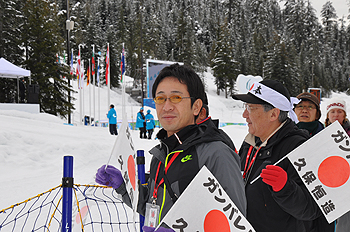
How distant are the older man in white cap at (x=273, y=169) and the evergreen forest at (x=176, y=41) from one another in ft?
66.4

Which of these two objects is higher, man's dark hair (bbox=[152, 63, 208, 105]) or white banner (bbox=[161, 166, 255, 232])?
man's dark hair (bbox=[152, 63, 208, 105])

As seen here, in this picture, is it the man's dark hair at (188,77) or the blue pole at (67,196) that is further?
the blue pole at (67,196)

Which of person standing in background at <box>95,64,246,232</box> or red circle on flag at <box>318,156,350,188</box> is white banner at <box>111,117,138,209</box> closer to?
person standing in background at <box>95,64,246,232</box>

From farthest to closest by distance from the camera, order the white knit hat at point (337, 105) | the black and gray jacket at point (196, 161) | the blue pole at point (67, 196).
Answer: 1. the white knit hat at point (337, 105)
2. the blue pole at point (67, 196)
3. the black and gray jacket at point (196, 161)

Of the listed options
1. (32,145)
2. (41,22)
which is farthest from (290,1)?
(32,145)

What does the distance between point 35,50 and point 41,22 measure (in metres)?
2.37

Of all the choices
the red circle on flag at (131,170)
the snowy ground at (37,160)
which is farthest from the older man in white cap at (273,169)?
the snowy ground at (37,160)

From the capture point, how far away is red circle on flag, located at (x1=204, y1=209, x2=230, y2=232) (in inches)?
53.1

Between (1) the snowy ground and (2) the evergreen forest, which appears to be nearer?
(1) the snowy ground

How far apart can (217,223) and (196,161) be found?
0.36 m

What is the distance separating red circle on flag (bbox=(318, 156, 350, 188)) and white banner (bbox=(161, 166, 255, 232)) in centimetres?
80

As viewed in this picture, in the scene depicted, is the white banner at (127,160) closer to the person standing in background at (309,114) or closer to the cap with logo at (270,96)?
the cap with logo at (270,96)

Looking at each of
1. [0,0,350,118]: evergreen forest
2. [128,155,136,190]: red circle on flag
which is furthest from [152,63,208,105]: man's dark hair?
[0,0,350,118]: evergreen forest

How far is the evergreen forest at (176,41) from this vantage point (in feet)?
79.2
